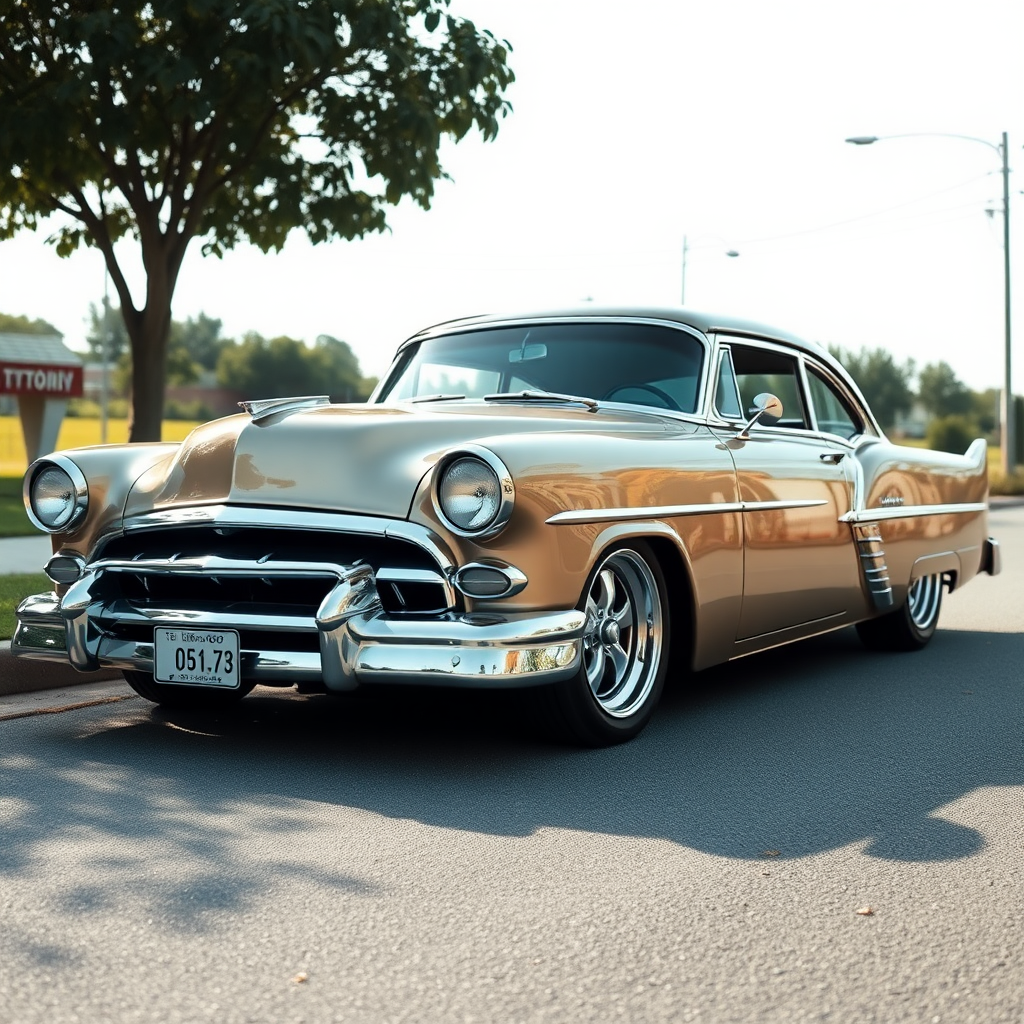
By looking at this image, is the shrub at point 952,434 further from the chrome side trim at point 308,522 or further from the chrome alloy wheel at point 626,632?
the chrome side trim at point 308,522

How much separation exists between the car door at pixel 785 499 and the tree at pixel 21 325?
478 ft

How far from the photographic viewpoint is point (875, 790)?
14.7 feet

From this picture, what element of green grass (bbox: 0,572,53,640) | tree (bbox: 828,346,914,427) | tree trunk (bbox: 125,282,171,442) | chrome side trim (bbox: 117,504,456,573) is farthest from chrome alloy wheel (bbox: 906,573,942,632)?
tree (bbox: 828,346,914,427)

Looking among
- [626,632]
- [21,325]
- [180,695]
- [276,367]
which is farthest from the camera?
[21,325]

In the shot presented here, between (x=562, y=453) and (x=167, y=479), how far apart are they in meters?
1.40

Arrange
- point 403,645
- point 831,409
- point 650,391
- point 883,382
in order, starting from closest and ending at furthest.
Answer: point 403,645 → point 650,391 → point 831,409 → point 883,382

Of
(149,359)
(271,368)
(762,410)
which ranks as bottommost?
(762,410)

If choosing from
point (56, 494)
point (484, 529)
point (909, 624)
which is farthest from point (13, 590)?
point (909, 624)

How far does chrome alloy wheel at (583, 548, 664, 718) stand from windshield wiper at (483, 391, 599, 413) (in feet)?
2.59

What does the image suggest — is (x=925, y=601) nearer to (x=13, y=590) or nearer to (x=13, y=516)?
(x=13, y=590)

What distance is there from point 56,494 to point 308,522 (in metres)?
1.22

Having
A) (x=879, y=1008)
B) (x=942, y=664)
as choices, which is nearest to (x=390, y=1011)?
(x=879, y=1008)

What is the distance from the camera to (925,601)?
7871 mm

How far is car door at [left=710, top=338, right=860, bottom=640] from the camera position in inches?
227
